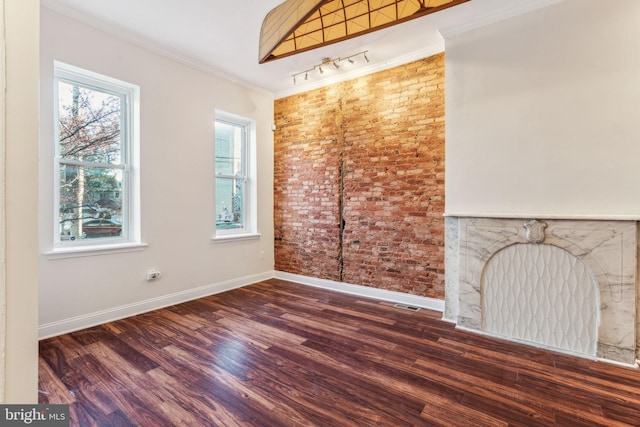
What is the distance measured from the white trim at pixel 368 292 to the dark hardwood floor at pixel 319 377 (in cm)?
35

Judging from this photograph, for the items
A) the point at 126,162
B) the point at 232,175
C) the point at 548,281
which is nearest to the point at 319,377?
the point at 548,281

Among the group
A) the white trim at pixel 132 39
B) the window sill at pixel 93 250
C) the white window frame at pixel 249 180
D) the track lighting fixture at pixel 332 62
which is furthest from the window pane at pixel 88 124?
the track lighting fixture at pixel 332 62

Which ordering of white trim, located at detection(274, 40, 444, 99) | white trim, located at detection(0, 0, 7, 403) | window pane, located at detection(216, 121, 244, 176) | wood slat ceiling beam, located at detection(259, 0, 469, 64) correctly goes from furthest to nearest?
window pane, located at detection(216, 121, 244, 176)
white trim, located at detection(274, 40, 444, 99)
wood slat ceiling beam, located at detection(259, 0, 469, 64)
white trim, located at detection(0, 0, 7, 403)

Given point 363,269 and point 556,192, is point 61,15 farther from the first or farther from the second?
point 556,192

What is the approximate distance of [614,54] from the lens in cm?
244

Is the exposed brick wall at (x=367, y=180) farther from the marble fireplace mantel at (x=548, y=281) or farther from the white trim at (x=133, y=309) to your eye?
the white trim at (x=133, y=309)

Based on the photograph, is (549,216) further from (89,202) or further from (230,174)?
(89,202)

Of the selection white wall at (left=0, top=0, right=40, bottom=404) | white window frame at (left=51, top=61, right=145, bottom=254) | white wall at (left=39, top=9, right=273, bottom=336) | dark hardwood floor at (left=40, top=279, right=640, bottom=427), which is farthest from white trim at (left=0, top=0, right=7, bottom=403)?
white window frame at (left=51, top=61, right=145, bottom=254)

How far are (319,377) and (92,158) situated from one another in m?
3.11

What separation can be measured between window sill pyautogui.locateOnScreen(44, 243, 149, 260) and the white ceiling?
2.22 meters

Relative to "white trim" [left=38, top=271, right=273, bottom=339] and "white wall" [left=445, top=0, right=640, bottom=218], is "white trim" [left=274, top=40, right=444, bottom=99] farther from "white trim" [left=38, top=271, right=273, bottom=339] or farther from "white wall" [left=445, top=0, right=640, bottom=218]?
"white trim" [left=38, top=271, right=273, bottom=339]

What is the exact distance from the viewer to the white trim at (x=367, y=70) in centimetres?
350

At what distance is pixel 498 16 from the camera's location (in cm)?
287

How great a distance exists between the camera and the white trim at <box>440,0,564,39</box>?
2.70m
